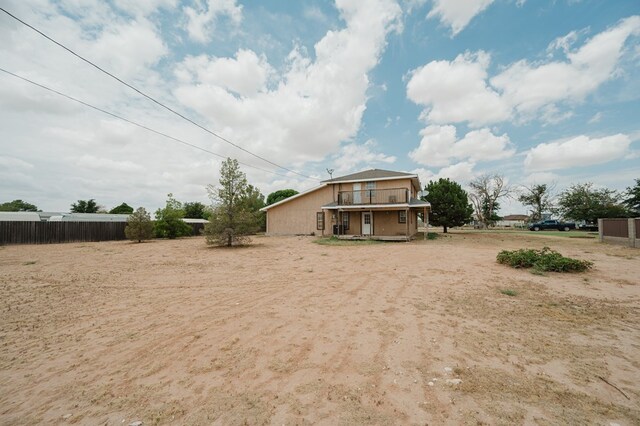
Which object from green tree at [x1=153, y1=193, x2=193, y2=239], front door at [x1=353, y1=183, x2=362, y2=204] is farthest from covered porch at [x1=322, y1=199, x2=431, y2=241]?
green tree at [x1=153, y1=193, x2=193, y2=239]

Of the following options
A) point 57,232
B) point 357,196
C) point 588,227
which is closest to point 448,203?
point 357,196

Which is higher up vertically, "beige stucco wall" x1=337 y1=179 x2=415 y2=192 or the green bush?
"beige stucco wall" x1=337 y1=179 x2=415 y2=192

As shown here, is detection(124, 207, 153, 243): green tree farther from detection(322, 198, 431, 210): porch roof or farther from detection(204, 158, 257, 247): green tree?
detection(322, 198, 431, 210): porch roof

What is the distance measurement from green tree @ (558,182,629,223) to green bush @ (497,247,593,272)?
36840 millimetres

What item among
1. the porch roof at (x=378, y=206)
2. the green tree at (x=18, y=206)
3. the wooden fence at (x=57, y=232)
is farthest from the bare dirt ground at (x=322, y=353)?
the green tree at (x=18, y=206)

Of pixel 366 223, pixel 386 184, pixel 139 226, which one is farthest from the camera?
pixel 366 223

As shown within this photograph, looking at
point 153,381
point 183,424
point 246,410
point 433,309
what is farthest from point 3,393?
point 433,309

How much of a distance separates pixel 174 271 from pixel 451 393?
950 centimetres

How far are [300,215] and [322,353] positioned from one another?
23.4 m

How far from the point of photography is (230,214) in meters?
17.5

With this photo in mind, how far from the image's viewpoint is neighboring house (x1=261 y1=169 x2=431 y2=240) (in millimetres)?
22984

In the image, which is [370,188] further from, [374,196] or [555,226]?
[555,226]

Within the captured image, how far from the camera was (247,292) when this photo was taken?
268 inches

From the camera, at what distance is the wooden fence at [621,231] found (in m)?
15.5
